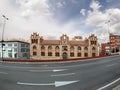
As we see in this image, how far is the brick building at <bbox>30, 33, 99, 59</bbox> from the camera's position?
224 feet

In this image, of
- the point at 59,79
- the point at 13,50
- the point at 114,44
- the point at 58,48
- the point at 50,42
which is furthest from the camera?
the point at 114,44

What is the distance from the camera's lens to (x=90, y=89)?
366 inches

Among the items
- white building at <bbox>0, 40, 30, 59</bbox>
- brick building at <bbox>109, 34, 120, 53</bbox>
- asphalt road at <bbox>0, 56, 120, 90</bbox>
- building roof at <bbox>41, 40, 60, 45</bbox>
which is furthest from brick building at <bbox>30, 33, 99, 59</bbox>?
asphalt road at <bbox>0, 56, 120, 90</bbox>

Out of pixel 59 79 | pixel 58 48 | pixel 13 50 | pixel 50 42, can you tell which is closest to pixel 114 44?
pixel 58 48

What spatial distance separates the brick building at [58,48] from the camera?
68.1 m

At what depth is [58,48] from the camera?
68812mm

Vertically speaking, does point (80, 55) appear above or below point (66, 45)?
below

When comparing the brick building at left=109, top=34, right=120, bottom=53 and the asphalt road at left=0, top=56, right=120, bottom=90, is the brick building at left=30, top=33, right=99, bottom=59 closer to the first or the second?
the brick building at left=109, top=34, right=120, bottom=53

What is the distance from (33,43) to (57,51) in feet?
39.4

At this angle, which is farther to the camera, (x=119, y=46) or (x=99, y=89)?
(x=119, y=46)

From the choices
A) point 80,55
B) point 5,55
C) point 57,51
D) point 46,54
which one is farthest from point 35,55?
point 80,55

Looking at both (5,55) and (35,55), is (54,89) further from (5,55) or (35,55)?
(5,55)

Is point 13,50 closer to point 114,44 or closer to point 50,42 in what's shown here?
point 50,42

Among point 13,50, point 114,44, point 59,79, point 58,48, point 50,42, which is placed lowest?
point 59,79
